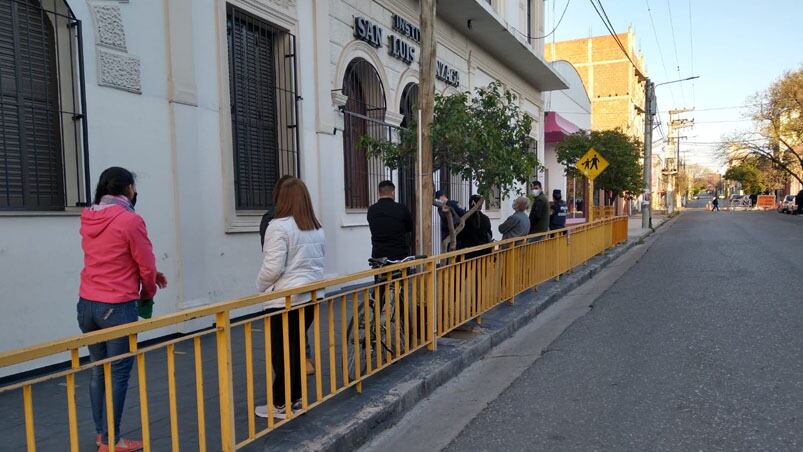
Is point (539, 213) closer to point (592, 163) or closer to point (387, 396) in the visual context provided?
point (592, 163)

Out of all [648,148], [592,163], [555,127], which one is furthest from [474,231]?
[648,148]

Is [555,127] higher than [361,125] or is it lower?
higher

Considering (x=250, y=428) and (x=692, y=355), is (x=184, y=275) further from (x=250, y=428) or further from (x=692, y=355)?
(x=692, y=355)

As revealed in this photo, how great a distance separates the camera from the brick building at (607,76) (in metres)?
51.6

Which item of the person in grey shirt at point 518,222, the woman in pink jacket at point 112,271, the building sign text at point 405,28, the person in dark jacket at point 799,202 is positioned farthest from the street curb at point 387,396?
the person in dark jacket at point 799,202

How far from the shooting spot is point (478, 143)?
599 centimetres

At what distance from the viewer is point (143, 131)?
5660 mm

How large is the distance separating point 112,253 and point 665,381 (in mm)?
4313

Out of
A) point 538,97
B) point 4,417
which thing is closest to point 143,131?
point 4,417

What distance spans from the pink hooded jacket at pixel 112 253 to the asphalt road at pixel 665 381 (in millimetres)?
2169

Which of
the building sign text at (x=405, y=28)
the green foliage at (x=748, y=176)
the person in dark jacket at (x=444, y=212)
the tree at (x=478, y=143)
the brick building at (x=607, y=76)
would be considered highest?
the brick building at (x=607, y=76)

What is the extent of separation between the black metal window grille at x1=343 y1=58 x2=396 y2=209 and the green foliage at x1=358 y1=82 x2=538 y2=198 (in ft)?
9.44

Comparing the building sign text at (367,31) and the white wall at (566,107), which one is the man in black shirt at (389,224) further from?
the white wall at (566,107)

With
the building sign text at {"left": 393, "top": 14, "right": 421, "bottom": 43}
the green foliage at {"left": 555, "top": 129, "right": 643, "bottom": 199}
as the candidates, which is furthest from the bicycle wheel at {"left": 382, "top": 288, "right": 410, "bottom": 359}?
the green foliage at {"left": 555, "top": 129, "right": 643, "bottom": 199}
